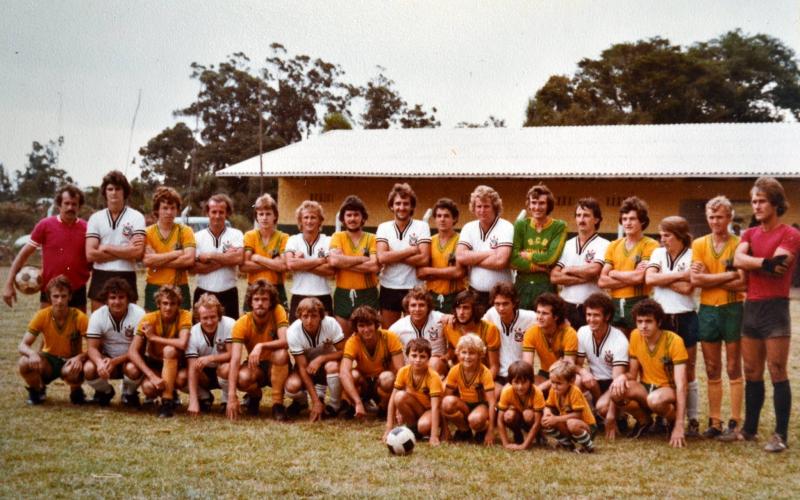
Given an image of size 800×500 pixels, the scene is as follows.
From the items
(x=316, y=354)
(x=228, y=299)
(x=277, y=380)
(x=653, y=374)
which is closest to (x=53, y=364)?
(x=228, y=299)

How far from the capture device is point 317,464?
477cm

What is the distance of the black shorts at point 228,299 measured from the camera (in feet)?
22.2

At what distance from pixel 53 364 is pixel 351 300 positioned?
7.52ft

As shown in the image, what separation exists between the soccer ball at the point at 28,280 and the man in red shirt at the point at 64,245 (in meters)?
0.22

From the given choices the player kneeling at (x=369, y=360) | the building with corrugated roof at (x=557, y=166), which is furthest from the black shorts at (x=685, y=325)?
the building with corrugated roof at (x=557, y=166)

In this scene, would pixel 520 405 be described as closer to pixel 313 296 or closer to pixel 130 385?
pixel 313 296

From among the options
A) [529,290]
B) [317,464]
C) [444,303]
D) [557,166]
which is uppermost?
[557,166]

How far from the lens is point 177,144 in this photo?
2966 centimetres

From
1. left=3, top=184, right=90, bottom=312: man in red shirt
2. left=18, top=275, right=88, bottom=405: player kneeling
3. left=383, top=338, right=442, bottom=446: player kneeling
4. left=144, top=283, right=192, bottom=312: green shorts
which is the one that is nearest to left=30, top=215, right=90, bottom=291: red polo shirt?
left=3, top=184, right=90, bottom=312: man in red shirt

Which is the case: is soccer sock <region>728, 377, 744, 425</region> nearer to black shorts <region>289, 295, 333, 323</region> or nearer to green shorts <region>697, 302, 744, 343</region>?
green shorts <region>697, 302, 744, 343</region>

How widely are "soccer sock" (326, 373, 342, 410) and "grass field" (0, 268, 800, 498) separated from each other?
9.8 inches

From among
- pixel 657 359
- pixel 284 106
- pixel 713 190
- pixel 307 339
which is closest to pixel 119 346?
pixel 307 339

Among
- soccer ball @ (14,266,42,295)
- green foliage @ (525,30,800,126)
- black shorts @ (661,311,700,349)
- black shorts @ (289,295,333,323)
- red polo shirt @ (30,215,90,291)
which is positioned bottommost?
black shorts @ (661,311,700,349)

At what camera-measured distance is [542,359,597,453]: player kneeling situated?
17.1ft
